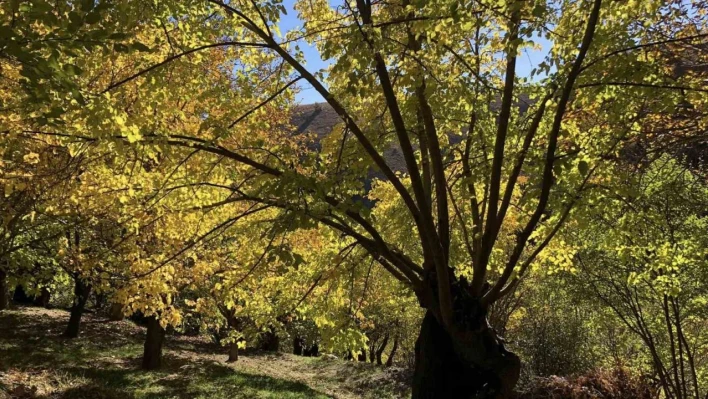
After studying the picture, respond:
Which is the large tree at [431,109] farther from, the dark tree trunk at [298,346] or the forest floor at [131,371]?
the dark tree trunk at [298,346]

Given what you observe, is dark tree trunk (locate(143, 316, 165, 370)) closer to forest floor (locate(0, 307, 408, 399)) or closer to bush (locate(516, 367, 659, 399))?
forest floor (locate(0, 307, 408, 399))

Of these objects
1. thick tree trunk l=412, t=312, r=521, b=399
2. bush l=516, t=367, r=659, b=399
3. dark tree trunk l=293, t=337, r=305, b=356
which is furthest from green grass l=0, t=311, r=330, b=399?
dark tree trunk l=293, t=337, r=305, b=356

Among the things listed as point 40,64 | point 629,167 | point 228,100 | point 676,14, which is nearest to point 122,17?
point 40,64

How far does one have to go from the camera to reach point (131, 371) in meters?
12.8

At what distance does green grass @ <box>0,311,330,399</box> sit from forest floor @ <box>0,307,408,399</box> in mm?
20

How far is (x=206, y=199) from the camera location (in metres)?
5.55

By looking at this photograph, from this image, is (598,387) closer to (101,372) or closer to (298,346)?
(101,372)

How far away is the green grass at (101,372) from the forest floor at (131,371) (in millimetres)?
20

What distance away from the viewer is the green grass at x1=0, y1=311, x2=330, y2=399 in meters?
9.70

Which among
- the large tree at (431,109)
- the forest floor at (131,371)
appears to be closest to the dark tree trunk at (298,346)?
the forest floor at (131,371)

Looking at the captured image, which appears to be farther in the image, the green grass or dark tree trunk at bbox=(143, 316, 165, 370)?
dark tree trunk at bbox=(143, 316, 165, 370)

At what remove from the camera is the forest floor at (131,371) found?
9916 millimetres

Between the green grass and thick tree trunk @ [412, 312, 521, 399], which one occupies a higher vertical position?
thick tree trunk @ [412, 312, 521, 399]

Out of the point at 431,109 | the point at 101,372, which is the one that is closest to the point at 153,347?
the point at 101,372
